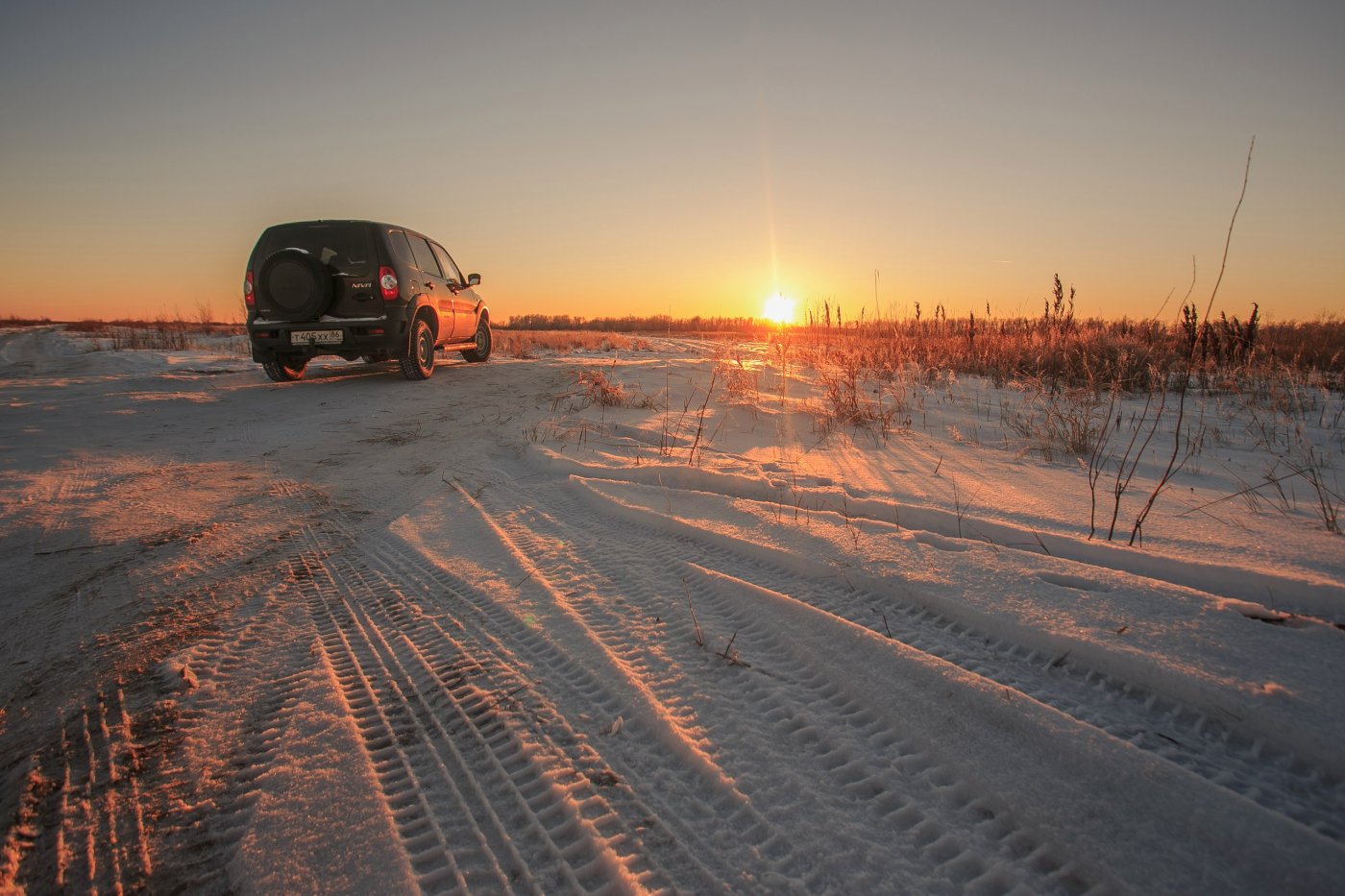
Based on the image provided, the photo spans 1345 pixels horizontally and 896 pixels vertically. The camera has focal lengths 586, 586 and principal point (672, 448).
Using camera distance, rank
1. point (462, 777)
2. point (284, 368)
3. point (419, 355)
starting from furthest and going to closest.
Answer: point (419, 355) → point (284, 368) → point (462, 777)

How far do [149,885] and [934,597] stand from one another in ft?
6.55

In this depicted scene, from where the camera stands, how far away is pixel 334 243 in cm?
652

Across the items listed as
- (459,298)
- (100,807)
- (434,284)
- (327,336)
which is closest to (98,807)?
(100,807)

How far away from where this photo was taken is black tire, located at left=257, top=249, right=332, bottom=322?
610 centimetres

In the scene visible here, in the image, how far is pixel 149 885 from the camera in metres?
1.04

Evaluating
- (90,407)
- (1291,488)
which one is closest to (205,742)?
(1291,488)

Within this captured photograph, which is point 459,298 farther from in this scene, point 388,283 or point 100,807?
point 100,807

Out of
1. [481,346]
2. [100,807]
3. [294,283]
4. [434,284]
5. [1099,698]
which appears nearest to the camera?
[100,807]

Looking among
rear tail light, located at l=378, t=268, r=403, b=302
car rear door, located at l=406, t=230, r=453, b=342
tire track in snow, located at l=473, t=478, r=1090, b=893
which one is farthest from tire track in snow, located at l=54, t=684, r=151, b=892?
car rear door, located at l=406, t=230, r=453, b=342

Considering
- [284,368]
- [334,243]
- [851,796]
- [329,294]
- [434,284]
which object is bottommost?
[851,796]

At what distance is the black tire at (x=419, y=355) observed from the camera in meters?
7.03

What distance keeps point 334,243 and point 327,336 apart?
1061 millimetres

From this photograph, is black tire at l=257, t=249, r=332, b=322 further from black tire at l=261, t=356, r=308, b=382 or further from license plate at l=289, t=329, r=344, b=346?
black tire at l=261, t=356, r=308, b=382

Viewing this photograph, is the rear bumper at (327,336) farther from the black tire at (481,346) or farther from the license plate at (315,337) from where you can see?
the black tire at (481,346)
